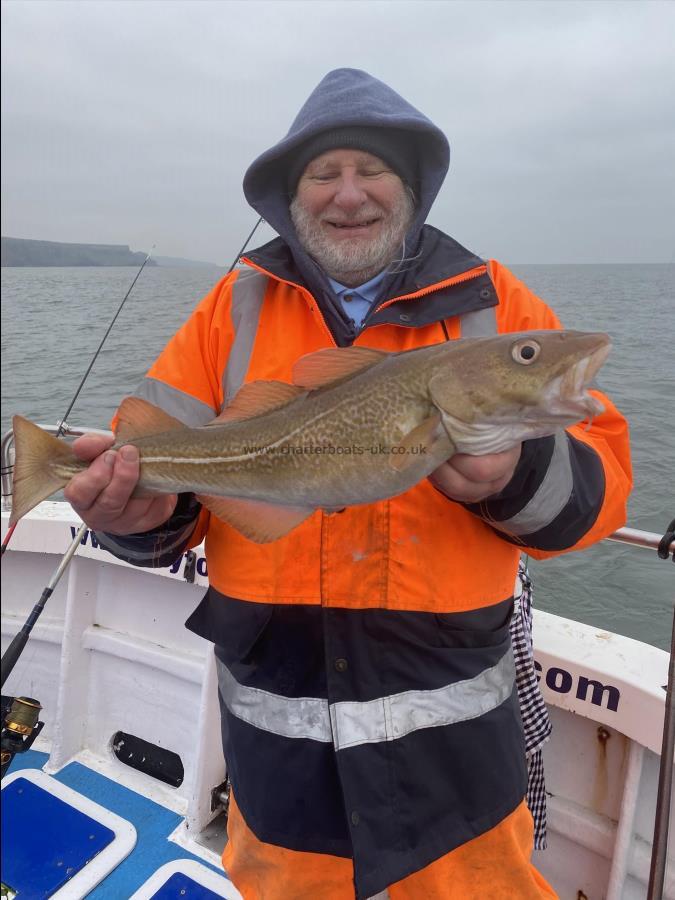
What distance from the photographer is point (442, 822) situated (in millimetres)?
2395

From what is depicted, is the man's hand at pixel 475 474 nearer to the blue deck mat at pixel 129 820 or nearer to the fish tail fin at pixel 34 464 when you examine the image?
the fish tail fin at pixel 34 464

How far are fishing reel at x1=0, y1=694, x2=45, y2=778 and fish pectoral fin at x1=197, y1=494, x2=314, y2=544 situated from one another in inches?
66.8

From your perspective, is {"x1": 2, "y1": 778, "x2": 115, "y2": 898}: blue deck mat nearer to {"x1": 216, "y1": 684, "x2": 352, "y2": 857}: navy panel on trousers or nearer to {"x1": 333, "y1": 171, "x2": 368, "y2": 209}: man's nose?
{"x1": 216, "y1": 684, "x2": 352, "y2": 857}: navy panel on trousers

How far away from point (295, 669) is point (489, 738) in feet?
2.56

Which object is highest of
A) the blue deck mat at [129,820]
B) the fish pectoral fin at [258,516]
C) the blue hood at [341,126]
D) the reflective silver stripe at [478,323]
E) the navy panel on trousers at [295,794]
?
the blue hood at [341,126]

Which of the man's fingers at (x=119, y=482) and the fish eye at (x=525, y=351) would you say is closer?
the fish eye at (x=525, y=351)

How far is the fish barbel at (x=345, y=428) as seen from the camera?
1989mm

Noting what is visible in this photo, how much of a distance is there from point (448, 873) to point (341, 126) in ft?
10.6

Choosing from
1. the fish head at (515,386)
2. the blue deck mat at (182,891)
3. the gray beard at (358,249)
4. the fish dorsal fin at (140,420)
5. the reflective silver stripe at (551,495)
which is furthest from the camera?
the blue deck mat at (182,891)

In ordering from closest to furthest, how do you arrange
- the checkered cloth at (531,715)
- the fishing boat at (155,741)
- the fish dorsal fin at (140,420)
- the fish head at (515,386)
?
the fish head at (515,386), the fish dorsal fin at (140,420), the checkered cloth at (531,715), the fishing boat at (155,741)

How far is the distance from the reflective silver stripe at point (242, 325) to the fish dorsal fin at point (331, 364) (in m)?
0.42

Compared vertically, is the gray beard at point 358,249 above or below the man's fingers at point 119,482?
above

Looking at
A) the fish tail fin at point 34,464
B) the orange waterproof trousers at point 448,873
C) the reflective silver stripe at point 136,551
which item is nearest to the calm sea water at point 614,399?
the fish tail fin at point 34,464

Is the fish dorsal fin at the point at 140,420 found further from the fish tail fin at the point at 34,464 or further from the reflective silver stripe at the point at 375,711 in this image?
the reflective silver stripe at the point at 375,711
